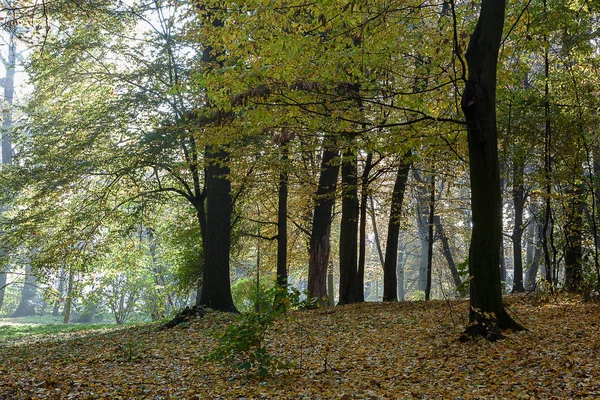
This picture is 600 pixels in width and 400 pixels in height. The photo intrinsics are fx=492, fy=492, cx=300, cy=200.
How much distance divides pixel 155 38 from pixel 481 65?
9339mm

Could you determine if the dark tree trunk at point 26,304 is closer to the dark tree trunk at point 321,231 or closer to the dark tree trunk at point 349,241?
the dark tree trunk at point 321,231

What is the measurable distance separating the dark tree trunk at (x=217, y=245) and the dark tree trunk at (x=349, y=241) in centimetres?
264

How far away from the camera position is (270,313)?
17.6ft

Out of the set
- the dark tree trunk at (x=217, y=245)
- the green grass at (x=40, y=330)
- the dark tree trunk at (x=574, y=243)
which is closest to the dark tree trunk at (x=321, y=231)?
the dark tree trunk at (x=217, y=245)

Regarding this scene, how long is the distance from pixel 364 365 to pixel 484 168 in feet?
9.05

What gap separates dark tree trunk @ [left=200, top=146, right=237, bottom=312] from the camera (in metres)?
11.1

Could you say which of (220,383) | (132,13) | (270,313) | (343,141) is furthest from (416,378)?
(132,13)

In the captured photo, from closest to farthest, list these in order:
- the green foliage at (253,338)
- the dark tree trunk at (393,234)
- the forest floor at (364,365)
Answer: the forest floor at (364,365), the green foliage at (253,338), the dark tree trunk at (393,234)

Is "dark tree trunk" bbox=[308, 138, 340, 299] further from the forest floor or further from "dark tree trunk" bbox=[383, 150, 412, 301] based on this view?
the forest floor

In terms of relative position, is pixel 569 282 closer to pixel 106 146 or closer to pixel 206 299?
pixel 206 299

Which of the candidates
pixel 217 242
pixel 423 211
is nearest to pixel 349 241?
pixel 217 242

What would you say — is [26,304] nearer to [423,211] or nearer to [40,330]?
[40,330]

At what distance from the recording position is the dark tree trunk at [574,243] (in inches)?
368

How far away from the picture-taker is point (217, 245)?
1124 centimetres
